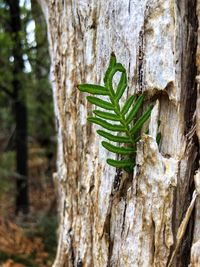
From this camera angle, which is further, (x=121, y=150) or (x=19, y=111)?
(x=19, y=111)

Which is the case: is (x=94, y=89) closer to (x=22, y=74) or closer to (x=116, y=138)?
(x=116, y=138)

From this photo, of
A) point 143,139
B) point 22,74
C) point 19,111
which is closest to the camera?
point 143,139

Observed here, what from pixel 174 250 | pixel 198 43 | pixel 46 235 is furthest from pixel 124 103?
pixel 46 235

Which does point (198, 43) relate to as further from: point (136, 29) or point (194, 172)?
point (194, 172)

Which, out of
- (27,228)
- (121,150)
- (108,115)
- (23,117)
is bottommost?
(27,228)

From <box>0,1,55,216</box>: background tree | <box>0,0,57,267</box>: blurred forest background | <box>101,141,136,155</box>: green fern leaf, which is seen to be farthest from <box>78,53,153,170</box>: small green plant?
<box>0,1,55,216</box>: background tree

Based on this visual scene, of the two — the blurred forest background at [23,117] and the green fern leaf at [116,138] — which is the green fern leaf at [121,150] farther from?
the blurred forest background at [23,117]

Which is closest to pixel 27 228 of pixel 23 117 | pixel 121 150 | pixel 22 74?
pixel 23 117

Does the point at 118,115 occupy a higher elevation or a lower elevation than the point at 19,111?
higher
